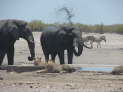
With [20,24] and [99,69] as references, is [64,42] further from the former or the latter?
[99,69]

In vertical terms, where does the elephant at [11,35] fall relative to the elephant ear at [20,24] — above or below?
below

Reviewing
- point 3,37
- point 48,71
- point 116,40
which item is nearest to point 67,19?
point 116,40

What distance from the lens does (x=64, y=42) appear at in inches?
758

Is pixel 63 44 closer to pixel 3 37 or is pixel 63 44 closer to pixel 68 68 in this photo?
pixel 3 37

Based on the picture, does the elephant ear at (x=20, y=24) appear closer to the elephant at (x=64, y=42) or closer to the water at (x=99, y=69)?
the elephant at (x=64, y=42)

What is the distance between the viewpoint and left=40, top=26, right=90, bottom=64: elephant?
18594 millimetres

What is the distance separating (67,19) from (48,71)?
30.5 m

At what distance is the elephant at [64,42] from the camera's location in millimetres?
18594

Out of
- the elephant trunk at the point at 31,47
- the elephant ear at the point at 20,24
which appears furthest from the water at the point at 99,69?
the elephant ear at the point at 20,24

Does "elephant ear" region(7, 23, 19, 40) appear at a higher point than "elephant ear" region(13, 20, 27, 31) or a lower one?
lower

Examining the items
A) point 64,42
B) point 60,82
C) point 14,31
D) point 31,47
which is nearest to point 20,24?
point 14,31

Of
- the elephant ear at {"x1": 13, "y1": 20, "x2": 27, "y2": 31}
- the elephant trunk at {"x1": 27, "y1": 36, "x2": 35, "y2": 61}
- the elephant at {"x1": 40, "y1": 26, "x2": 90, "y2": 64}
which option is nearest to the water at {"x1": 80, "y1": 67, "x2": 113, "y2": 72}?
the elephant at {"x1": 40, "y1": 26, "x2": 90, "y2": 64}

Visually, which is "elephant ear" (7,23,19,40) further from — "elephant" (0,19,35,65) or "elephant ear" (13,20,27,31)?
"elephant ear" (13,20,27,31)

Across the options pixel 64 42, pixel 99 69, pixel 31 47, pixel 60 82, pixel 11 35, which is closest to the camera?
pixel 60 82
